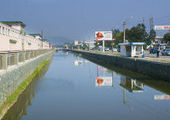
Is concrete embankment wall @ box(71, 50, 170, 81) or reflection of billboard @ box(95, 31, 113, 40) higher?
reflection of billboard @ box(95, 31, 113, 40)

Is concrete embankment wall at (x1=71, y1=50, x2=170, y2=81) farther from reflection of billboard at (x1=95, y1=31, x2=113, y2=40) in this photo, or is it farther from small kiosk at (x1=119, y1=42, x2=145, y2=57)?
reflection of billboard at (x1=95, y1=31, x2=113, y2=40)

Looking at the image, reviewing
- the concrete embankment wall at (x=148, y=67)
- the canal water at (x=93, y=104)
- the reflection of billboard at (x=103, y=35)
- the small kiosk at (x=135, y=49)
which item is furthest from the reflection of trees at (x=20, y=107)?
the reflection of billboard at (x=103, y=35)

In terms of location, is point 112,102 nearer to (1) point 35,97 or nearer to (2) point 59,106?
(2) point 59,106

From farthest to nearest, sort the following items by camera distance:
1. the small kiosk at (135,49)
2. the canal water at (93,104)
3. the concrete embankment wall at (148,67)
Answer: the small kiosk at (135,49), the concrete embankment wall at (148,67), the canal water at (93,104)

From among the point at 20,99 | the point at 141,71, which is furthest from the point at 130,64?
the point at 20,99

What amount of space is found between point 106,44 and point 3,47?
108 meters

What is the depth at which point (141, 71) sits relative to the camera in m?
27.5

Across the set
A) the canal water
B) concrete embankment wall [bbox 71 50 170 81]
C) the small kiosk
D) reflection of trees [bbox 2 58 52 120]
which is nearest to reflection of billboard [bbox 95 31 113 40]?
concrete embankment wall [bbox 71 50 170 81]

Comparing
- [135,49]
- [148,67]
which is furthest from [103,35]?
[148,67]

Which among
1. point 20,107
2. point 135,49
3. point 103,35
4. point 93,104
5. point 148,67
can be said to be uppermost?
point 103,35

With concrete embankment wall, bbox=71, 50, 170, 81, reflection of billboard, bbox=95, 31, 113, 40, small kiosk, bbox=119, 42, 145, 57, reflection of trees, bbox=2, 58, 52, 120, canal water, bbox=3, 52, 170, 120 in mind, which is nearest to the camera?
reflection of trees, bbox=2, 58, 52, 120

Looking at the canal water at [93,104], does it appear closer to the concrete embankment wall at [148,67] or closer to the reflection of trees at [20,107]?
the reflection of trees at [20,107]

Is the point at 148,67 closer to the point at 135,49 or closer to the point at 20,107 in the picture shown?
the point at 135,49

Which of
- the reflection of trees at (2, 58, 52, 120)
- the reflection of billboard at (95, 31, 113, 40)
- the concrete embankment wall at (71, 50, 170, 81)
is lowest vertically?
the reflection of trees at (2, 58, 52, 120)
